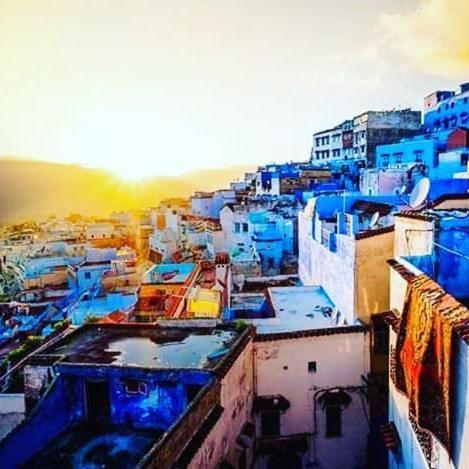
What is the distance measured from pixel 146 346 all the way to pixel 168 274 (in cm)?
1495

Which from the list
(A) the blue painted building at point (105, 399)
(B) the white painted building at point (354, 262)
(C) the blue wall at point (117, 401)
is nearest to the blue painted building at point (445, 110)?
(B) the white painted building at point (354, 262)

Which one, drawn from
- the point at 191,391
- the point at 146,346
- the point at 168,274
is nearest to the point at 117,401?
the point at 146,346

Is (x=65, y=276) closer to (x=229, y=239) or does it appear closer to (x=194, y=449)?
(x=229, y=239)

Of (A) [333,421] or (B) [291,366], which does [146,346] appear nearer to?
(B) [291,366]

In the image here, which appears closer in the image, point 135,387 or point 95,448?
point 95,448

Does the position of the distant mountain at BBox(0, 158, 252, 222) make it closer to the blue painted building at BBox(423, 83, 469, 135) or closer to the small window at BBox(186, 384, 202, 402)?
the blue painted building at BBox(423, 83, 469, 135)

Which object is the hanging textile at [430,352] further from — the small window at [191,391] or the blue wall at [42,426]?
the blue wall at [42,426]

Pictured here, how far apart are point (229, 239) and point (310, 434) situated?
88.8 feet

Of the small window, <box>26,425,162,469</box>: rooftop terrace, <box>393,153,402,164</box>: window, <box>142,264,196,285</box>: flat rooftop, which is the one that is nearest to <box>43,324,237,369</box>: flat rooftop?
the small window

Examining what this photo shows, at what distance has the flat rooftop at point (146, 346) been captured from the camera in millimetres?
11922

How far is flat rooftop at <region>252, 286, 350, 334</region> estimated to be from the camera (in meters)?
15.6

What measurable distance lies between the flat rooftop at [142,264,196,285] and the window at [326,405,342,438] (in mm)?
12709

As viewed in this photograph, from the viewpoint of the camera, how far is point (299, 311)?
683 inches

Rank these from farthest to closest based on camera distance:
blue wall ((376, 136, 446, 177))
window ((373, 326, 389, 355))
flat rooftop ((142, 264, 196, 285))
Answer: blue wall ((376, 136, 446, 177))
flat rooftop ((142, 264, 196, 285))
window ((373, 326, 389, 355))
